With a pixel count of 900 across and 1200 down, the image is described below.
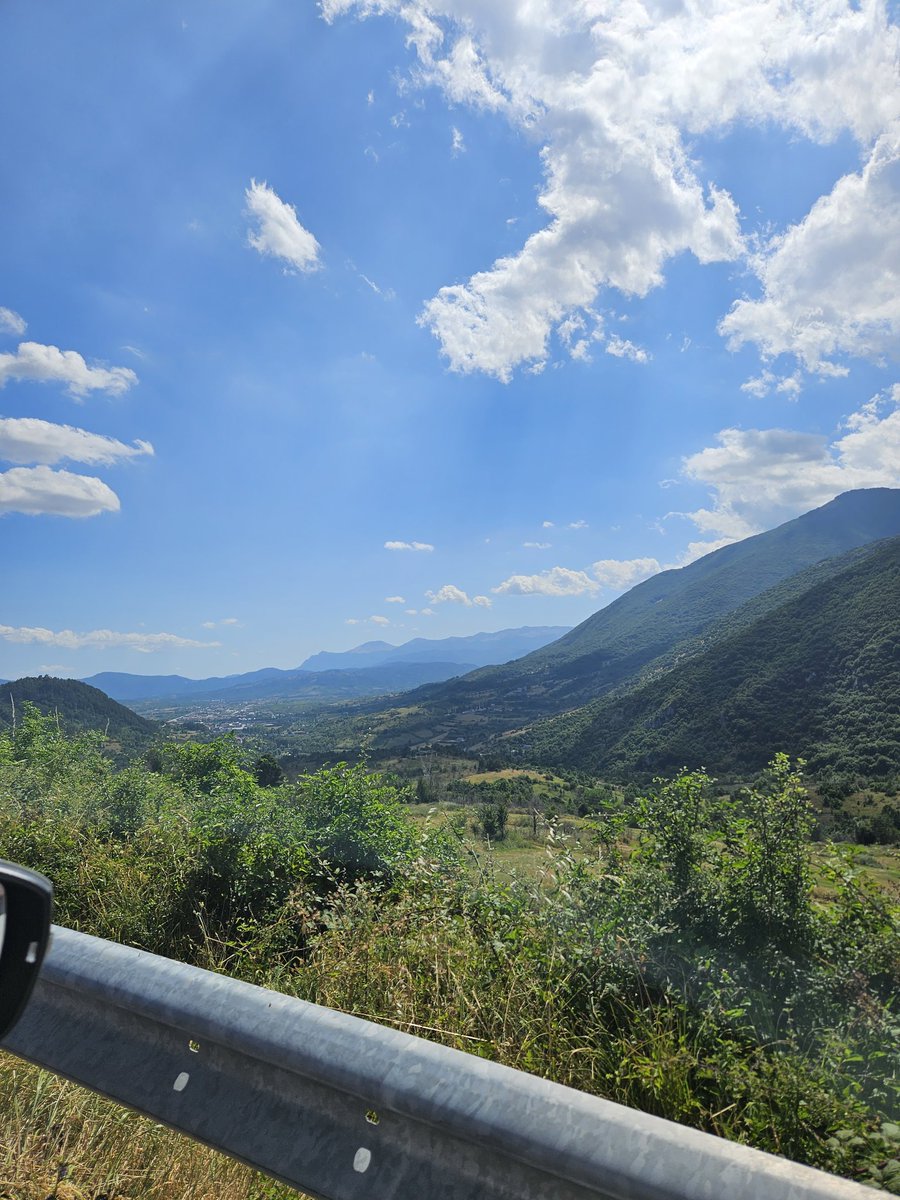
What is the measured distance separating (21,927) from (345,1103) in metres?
0.83

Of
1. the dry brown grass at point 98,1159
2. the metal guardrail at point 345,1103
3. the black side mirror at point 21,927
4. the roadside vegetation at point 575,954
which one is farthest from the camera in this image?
the roadside vegetation at point 575,954

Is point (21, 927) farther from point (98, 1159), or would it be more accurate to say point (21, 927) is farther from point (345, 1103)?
point (98, 1159)

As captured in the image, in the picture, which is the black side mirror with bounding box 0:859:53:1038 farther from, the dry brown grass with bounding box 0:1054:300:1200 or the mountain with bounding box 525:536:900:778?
the mountain with bounding box 525:536:900:778

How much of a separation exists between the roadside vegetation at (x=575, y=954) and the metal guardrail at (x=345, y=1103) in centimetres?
69

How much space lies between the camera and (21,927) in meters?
1.49

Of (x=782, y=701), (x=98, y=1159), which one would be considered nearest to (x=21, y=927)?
(x=98, y=1159)

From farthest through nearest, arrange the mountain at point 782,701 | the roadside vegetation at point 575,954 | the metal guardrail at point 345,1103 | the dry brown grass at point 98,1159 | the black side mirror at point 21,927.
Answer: the mountain at point 782,701 → the roadside vegetation at point 575,954 → the dry brown grass at point 98,1159 → the black side mirror at point 21,927 → the metal guardrail at point 345,1103

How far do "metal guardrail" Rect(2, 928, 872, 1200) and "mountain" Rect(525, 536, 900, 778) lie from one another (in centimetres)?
6827

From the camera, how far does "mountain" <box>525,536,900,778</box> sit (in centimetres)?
7769

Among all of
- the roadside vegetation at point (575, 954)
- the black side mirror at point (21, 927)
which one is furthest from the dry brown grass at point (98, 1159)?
the black side mirror at point (21, 927)

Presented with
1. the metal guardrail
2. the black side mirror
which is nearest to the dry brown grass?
the metal guardrail

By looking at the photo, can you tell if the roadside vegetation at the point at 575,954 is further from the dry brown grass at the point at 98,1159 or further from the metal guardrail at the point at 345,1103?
the metal guardrail at the point at 345,1103

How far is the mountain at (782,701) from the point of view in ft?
255

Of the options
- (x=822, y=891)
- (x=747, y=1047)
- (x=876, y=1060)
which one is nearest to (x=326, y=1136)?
(x=747, y=1047)
